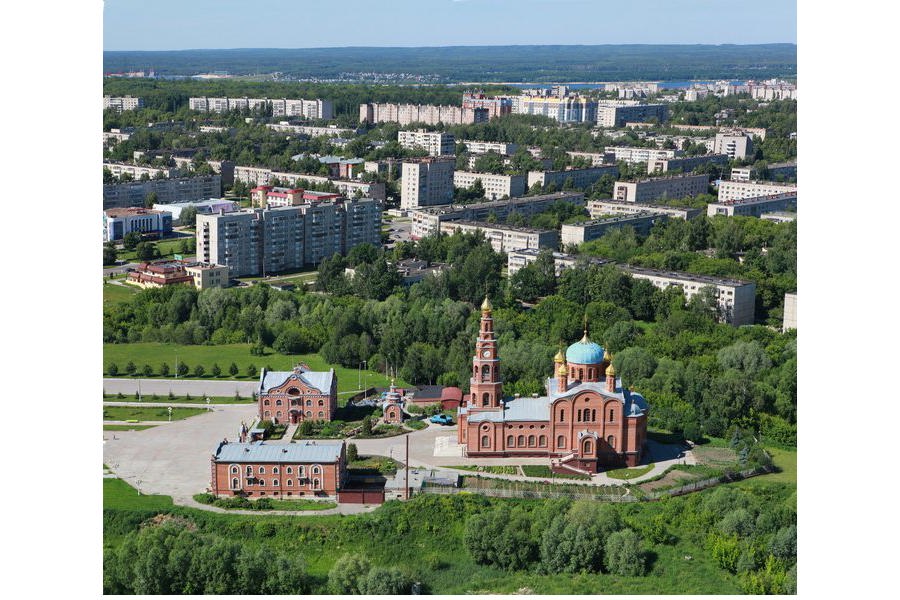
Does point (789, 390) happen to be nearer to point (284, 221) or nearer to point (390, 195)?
point (284, 221)

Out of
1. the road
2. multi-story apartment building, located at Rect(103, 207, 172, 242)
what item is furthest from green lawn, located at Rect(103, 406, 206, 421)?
multi-story apartment building, located at Rect(103, 207, 172, 242)

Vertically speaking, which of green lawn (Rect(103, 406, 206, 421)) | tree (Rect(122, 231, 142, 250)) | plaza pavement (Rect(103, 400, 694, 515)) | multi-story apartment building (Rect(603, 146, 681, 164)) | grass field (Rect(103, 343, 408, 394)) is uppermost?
multi-story apartment building (Rect(603, 146, 681, 164))

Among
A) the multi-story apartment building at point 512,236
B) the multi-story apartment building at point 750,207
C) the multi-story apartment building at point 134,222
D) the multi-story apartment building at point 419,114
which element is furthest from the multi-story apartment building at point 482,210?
the multi-story apartment building at point 419,114

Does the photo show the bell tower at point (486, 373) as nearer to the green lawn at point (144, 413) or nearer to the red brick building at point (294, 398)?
the red brick building at point (294, 398)

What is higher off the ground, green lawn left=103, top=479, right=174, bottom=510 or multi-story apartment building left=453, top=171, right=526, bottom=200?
multi-story apartment building left=453, top=171, right=526, bottom=200

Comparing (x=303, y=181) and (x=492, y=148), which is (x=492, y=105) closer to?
(x=492, y=148)

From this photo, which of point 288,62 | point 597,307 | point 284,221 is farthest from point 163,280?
point 288,62

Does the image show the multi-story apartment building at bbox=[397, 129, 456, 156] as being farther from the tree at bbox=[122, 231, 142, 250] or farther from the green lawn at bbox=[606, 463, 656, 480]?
the green lawn at bbox=[606, 463, 656, 480]
